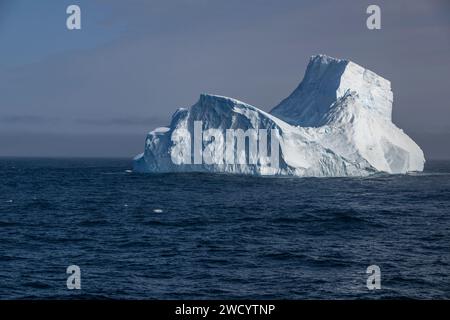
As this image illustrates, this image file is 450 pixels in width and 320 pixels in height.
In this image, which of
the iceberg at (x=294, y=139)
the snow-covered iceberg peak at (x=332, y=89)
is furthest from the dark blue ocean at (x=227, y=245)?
the snow-covered iceberg peak at (x=332, y=89)

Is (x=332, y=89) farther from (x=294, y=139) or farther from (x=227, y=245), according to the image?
A: (x=227, y=245)

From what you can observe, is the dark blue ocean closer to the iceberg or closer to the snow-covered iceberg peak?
the iceberg

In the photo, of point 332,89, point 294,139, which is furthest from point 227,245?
point 332,89

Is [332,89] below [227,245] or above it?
above

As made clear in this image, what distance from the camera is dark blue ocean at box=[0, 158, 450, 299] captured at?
15.1m

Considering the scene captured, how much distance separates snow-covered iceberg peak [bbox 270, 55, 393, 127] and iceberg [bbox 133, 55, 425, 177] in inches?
5.6

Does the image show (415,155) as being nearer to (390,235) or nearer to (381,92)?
(381,92)

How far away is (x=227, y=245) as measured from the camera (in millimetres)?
21266

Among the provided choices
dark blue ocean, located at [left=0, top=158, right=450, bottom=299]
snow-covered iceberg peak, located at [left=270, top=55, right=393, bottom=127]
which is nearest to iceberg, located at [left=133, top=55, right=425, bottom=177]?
snow-covered iceberg peak, located at [left=270, top=55, right=393, bottom=127]

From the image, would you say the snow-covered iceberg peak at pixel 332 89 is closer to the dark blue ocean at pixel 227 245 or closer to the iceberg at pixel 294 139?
the iceberg at pixel 294 139

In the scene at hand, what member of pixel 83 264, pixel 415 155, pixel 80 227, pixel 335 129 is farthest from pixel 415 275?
pixel 415 155

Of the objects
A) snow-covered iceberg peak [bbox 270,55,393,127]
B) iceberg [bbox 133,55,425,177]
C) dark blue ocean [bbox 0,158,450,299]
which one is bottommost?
dark blue ocean [bbox 0,158,450,299]

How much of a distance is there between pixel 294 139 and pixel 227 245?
3069 cm

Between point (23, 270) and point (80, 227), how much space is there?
8944 mm
